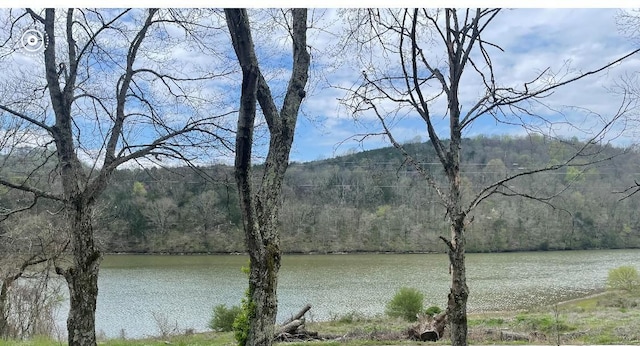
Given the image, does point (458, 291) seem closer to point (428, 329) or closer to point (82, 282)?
point (82, 282)

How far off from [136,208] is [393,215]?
2783cm

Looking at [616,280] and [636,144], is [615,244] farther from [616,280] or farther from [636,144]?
[636,144]

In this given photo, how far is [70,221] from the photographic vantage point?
5.39 m

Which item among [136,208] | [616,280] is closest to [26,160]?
[616,280]

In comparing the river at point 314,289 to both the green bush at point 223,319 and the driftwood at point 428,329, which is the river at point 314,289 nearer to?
the green bush at point 223,319

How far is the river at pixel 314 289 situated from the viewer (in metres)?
15.3

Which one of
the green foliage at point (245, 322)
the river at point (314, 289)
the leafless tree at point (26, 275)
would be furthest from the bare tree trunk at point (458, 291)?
the river at point (314, 289)

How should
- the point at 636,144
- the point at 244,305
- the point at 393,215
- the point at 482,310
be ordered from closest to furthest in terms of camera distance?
Answer: 1. the point at 244,305
2. the point at 636,144
3. the point at 482,310
4. the point at 393,215

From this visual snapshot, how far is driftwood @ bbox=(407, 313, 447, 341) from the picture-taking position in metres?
8.96

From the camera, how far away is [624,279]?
19641 millimetres

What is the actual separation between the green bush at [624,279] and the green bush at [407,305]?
11.0 metres

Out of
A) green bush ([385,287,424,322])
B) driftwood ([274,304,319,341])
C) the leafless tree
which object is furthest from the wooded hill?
driftwood ([274,304,319,341])

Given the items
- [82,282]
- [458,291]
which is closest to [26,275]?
[82,282]

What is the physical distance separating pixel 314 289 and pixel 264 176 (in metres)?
16.9
